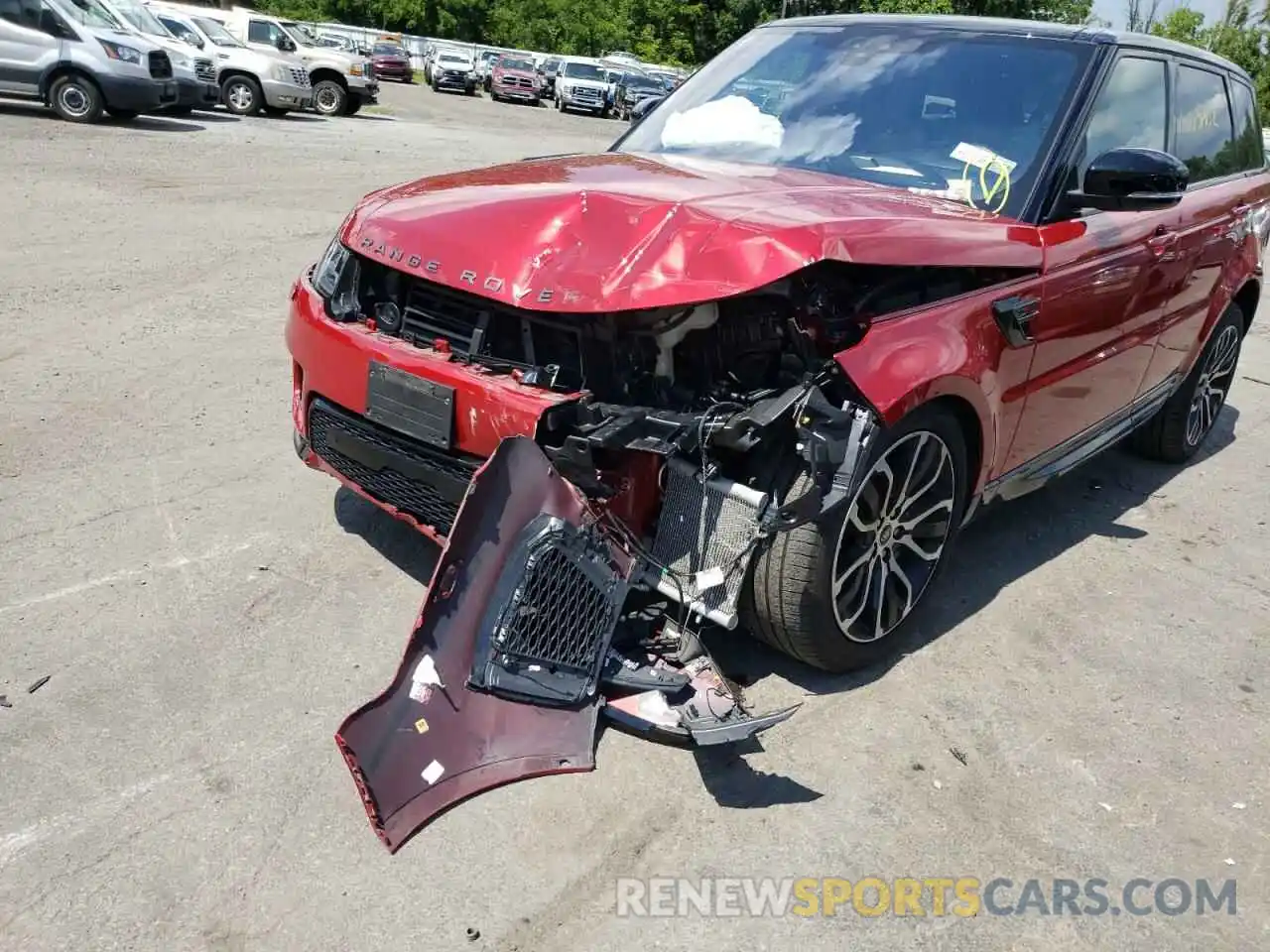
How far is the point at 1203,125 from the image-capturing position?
481 cm

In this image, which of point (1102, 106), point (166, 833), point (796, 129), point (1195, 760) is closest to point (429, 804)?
point (166, 833)

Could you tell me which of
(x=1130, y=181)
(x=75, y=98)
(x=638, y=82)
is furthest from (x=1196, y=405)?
(x=638, y=82)

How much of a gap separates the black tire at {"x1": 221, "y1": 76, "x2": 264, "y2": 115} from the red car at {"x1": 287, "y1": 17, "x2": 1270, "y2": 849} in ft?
58.1

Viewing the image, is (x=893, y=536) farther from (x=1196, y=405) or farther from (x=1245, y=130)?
(x=1245, y=130)

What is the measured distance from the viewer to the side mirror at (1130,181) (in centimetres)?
342

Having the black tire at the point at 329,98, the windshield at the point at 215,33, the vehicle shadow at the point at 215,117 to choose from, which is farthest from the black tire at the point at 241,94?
the black tire at the point at 329,98

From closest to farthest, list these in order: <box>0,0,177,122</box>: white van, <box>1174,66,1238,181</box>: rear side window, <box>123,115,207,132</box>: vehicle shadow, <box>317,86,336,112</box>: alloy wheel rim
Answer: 1. <box>1174,66,1238,181</box>: rear side window
2. <box>0,0,177,122</box>: white van
3. <box>123,115,207,132</box>: vehicle shadow
4. <box>317,86,336,112</box>: alloy wheel rim

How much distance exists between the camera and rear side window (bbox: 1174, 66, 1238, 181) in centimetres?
456

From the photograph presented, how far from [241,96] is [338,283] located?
18.3 m

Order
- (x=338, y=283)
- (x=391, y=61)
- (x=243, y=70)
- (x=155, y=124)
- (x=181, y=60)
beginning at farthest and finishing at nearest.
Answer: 1. (x=391, y=61)
2. (x=243, y=70)
3. (x=181, y=60)
4. (x=155, y=124)
5. (x=338, y=283)

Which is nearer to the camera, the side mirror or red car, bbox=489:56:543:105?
the side mirror

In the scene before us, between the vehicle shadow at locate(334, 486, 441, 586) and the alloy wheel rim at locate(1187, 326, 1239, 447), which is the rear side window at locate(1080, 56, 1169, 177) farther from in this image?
the vehicle shadow at locate(334, 486, 441, 586)

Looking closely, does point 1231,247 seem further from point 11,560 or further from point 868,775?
point 11,560

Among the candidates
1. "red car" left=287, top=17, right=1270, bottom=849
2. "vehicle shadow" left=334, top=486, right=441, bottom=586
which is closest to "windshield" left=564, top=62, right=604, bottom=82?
"red car" left=287, top=17, right=1270, bottom=849
